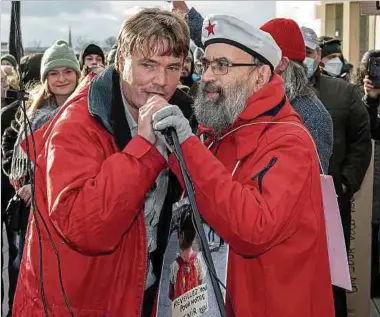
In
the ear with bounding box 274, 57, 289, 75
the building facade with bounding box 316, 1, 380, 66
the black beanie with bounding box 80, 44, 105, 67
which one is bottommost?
the ear with bounding box 274, 57, 289, 75

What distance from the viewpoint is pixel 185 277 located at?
6.74 ft

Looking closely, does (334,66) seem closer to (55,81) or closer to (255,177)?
(55,81)

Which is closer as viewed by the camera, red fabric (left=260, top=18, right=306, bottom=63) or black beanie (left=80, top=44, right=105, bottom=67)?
red fabric (left=260, top=18, right=306, bottom=63)

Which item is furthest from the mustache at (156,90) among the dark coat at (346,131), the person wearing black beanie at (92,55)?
the person wearing black beanie at (92,55)

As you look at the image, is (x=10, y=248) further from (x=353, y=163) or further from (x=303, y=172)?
(x=303, y=172)

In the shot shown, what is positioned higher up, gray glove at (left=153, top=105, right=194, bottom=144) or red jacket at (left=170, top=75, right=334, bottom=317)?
gray glove at (left=153, top=105, right=194, bottom=144)

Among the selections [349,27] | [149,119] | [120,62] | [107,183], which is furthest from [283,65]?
[349,27]

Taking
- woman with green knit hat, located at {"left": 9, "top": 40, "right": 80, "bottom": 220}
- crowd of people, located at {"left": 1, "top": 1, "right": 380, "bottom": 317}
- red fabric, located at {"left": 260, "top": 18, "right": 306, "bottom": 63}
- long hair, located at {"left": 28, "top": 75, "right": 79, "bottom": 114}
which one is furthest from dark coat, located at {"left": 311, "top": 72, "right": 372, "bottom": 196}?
crowd of people, located at {"left": 1, "top": 1, "right": 380, "bottom": 317}

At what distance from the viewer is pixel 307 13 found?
66.3ft

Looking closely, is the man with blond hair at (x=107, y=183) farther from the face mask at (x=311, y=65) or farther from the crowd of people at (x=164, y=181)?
the face mask at (x=311, y=65)

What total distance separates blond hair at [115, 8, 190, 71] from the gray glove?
1.06 ft

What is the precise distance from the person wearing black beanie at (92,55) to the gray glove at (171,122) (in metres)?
4.04

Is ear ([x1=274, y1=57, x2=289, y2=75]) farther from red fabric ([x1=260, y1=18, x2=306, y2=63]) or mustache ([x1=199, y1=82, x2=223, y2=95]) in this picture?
mustache ([x1=199, y1=82, x2=223, y2=95])

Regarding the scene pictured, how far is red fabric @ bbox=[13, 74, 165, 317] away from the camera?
6.05 ft
